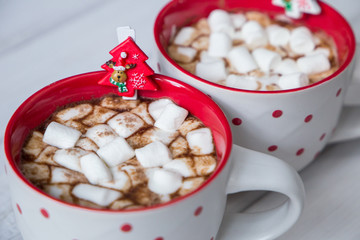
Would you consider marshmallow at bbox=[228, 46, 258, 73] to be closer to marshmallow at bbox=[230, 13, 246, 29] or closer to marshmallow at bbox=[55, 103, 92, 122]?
marshmallow at bbox=[230, 13, 246, 29]

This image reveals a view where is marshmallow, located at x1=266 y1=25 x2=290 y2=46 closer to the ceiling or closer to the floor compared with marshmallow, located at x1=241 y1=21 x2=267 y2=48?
closer to the floor

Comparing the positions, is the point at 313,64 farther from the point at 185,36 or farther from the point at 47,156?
the point at 47,156

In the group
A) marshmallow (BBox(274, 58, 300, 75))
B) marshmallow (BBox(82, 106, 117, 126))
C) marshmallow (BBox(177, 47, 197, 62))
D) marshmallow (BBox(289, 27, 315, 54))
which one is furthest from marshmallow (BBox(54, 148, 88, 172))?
marshmallow (BBox(289, 27, 315, 54))

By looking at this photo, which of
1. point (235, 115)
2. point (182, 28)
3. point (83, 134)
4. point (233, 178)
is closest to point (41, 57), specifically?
point (182, 28)

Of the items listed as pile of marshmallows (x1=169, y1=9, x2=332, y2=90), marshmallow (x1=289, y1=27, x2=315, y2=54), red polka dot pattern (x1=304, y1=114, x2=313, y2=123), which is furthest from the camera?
marshmallow (x1=289, y1=27, x2=315, y2=54)

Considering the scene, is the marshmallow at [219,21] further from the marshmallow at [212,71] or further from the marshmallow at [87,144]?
the marshmallow at [87,144]

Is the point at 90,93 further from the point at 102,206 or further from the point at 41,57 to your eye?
the point at 41,57

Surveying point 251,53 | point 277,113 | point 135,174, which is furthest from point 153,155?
point 251,53
